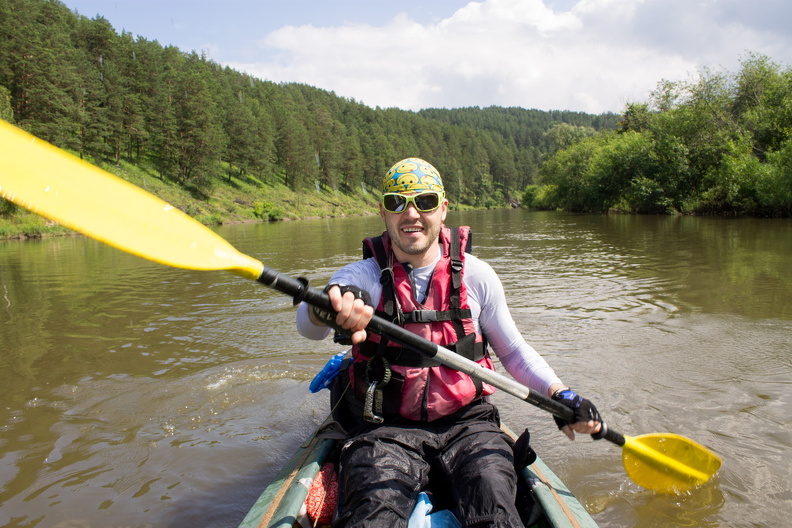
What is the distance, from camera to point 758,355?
5.99 meters

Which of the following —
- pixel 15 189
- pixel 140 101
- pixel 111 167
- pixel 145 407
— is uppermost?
pixel 140 101

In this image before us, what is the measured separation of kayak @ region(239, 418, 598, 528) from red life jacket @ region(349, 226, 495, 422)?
0.41 meters

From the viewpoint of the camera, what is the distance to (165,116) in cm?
5300

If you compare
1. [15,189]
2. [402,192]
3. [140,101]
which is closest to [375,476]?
[402,192]

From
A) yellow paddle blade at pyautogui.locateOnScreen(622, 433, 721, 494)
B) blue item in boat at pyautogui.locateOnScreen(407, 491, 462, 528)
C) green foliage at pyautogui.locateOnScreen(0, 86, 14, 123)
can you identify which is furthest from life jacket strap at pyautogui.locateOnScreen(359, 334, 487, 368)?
green foliage at pyautogui.locateOnScreen(0, 86, 14, 123)

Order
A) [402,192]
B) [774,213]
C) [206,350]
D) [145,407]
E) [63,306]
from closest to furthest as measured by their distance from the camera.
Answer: [402,192] < [145,407] < [206,350] < [63,306] < [774,213]

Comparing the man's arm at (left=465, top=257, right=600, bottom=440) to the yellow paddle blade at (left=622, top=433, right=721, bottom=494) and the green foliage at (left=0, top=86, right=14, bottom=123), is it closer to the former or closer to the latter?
the yellow paddle blade at (left=622, top=433, right=721, bottom=494)

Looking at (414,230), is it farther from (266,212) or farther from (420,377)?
(266,212)

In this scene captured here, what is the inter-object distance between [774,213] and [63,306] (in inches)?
1237

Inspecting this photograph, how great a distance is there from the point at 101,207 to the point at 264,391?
3737 millimetres

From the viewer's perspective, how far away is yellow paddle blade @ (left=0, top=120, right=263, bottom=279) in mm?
1926

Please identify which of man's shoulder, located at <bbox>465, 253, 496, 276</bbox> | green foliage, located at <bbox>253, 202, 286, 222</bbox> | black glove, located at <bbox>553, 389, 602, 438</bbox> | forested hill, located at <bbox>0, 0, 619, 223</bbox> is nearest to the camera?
black glove, located at <bbox>553, 389, 602, 438</bbox>

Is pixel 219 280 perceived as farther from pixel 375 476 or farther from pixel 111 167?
pixel 111 167

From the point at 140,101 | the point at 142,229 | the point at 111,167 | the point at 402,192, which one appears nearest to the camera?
the point at 142,229
